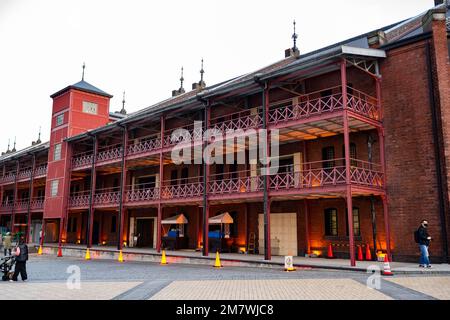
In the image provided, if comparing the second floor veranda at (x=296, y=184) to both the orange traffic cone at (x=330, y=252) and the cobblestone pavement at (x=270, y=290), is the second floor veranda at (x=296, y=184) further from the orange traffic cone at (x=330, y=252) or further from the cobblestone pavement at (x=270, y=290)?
the cobblestone pavement at (x=270, y=290)

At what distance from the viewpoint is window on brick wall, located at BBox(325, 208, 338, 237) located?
18656 mm

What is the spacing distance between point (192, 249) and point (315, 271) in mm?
11863

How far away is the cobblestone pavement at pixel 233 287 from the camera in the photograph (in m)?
9.45

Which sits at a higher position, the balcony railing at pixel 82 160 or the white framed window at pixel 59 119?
the white framed window at pixel 59 119

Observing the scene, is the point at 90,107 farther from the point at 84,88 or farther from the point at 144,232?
the point at 144,232

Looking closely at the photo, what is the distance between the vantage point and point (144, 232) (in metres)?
29.4

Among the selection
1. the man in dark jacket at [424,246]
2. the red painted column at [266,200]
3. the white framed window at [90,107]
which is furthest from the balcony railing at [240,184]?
the white framed window at [90,107]

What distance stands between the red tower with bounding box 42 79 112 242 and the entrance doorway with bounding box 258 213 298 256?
58.2 feet

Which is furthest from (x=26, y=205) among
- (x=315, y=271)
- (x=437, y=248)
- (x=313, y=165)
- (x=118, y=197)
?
(x=437, y=248)

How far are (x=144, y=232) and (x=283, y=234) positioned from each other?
12.4 metres

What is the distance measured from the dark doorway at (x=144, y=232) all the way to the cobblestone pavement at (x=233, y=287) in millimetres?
14661

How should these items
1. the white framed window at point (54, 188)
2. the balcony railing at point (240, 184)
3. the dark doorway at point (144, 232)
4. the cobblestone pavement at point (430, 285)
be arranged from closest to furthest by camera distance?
the cobblestone pavement at point (430, 285), the balcony railing at point (240, 184), the dark doorway at point (144, 232), the white framed window at point (54, 188)

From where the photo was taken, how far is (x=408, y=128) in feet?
54.4

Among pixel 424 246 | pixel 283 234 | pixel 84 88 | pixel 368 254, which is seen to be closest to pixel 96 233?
pixel 84 88
